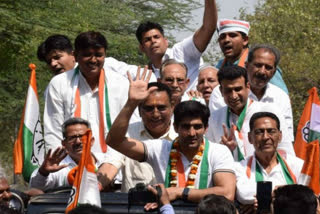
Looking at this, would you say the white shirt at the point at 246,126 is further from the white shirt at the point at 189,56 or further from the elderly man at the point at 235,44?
the white shirt at the point at 189,56

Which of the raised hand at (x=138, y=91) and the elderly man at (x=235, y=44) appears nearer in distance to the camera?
Result: the raised hand at (x=138, y=91)

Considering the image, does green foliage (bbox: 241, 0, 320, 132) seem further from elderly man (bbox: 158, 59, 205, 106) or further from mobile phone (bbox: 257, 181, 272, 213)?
mobile phone (bbox: 257, 181, 272, 213)

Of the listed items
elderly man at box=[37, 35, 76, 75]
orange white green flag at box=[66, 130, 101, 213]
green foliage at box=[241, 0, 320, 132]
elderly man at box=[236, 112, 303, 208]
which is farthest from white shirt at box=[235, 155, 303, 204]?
green foliage at box=[241, 0, 320, 132]

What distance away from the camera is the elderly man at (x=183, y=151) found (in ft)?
25.0

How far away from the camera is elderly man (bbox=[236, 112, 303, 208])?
7941 millimetres

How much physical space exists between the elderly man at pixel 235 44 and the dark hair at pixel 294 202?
391cm

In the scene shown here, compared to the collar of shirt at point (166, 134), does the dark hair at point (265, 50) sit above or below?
above

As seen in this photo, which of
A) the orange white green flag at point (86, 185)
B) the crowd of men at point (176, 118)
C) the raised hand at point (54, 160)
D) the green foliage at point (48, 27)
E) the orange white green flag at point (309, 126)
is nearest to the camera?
the orange white green flag at point (86, 185)

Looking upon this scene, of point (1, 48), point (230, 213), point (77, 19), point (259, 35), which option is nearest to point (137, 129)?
point (230, 213)

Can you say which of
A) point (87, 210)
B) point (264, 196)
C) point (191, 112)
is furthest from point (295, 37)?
point (87, 210)

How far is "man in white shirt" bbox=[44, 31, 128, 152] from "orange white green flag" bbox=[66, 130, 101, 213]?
188 centimetres

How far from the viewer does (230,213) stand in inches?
237

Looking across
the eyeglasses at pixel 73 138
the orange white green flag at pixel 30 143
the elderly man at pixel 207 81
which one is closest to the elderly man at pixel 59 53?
the orange white green flag at pixel 30 143

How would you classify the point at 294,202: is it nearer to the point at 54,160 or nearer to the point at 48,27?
the point at 54,160
